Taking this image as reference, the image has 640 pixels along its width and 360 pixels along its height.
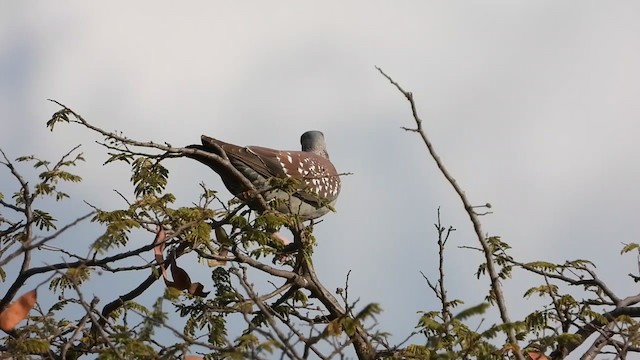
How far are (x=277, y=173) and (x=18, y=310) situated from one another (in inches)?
125

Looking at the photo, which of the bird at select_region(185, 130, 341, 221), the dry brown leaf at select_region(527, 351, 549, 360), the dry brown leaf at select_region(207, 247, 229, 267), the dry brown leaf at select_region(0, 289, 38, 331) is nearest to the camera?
the dry brown leaf at select_region(0, 289, 38, 331)

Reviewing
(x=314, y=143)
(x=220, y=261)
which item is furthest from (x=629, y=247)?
(x=314, y=143)

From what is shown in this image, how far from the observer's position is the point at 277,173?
7277mm

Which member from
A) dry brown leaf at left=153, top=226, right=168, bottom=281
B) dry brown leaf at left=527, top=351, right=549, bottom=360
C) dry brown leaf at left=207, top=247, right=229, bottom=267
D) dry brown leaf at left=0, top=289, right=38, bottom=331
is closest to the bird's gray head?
dry brown leaf at left=207, top=247, right=229, bottom=267

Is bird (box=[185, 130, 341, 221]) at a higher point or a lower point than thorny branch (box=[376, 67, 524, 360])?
higher

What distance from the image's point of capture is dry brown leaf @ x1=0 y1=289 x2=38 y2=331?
170 inches

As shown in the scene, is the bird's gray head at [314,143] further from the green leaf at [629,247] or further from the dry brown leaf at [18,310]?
the dry brown leaf at [18,310]

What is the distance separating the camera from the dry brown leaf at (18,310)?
4312mm

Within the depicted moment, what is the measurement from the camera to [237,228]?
5512 mm

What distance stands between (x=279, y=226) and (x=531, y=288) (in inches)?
55.7

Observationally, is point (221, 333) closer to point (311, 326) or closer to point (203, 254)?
point (203, 254)

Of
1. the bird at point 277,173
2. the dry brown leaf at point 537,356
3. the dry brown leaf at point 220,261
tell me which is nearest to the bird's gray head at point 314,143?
the bird at point 277,173

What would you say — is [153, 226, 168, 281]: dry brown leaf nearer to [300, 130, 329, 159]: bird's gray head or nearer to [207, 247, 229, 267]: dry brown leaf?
[207, 247, 229, 267]: dry brown leaf

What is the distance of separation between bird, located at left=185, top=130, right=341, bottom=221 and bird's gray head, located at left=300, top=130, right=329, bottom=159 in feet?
2.58
